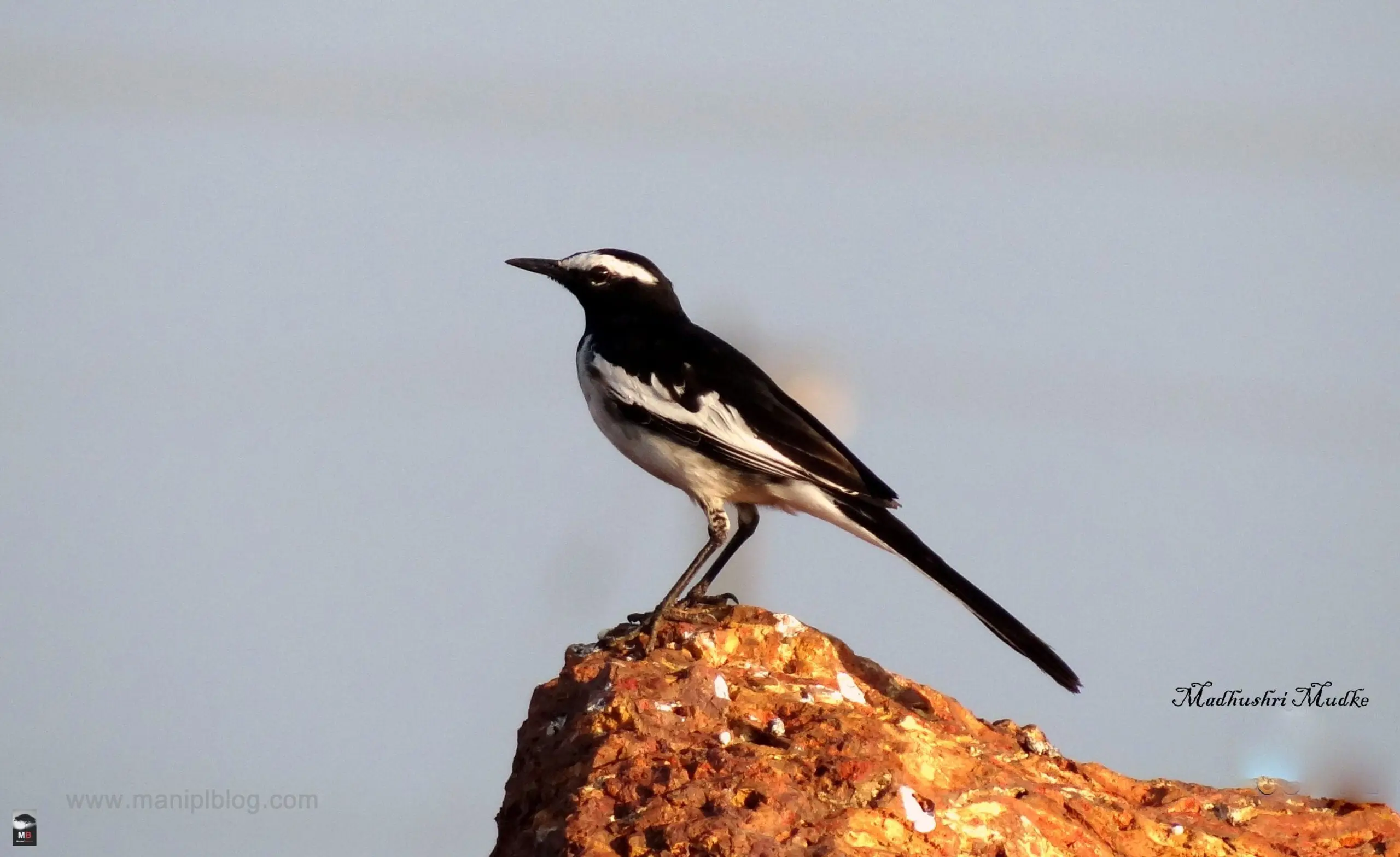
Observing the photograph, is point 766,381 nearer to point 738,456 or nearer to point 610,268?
point 738,456

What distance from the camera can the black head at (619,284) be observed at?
29.6 ft

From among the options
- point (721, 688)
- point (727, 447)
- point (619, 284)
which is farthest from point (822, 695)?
point (619, 284)

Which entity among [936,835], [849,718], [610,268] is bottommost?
[936,835]

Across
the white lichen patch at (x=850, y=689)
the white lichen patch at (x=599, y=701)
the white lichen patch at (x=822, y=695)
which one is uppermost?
the white lichen patch at (x=850, y=689)

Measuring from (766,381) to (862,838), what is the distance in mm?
3898

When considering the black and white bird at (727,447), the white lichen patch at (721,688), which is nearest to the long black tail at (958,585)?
the black and white bird at (727,447)

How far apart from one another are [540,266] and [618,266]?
1.74ft

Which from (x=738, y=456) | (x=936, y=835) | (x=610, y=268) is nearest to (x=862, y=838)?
(x=936, y=835)

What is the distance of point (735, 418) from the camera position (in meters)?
7.69

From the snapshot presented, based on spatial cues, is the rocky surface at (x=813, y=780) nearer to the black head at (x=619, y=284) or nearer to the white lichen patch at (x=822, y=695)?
the white lichen patch at (x=822, y=695)

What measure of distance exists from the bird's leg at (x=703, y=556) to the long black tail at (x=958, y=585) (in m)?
0.65

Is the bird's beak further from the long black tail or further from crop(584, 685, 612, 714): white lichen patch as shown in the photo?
crop(584, 685, 612, 714): white lichen patch

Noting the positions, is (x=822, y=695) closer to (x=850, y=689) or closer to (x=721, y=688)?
(x=850, y=689)

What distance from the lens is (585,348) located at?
8547 mm
